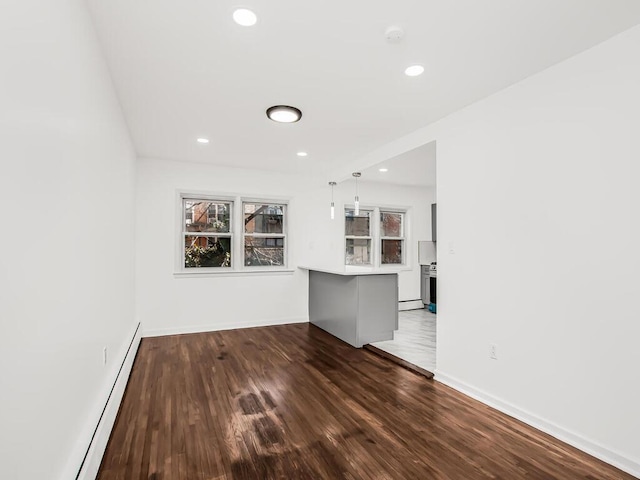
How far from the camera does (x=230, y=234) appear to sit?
5469mm

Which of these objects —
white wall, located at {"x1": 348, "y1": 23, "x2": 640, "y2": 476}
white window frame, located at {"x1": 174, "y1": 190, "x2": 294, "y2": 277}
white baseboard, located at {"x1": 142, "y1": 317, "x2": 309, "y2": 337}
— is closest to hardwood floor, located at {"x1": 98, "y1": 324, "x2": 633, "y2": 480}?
white wall, located at {"x1": 348, "y1": 23, "x2": 640, "y2": 476}

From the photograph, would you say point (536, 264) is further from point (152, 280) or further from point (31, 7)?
point (152, 280)

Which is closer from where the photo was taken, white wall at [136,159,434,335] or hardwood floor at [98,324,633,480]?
hardwood floor at [98,324,633,480]

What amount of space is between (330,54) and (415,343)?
365 centimetres

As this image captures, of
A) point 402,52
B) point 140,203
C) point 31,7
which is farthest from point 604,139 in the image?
point 140,203

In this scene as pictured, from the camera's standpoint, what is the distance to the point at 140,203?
190 inches

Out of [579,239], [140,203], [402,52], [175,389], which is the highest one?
[402,52]

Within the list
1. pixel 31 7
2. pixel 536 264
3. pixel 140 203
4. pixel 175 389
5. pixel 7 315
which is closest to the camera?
pixel 7 315

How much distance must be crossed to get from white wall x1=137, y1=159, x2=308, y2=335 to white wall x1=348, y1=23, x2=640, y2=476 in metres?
3.11

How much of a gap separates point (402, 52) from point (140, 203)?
4.07m

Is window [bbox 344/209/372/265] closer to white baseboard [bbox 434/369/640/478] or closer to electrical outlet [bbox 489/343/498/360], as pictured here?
white baseboard [bbox 434/369/640/478]

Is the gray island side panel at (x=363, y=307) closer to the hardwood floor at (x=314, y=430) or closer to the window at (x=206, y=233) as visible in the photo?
the hardwood floor at (x=314, y=430)

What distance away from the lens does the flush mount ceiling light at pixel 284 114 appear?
125 inches

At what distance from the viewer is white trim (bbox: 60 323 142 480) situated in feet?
5.35
